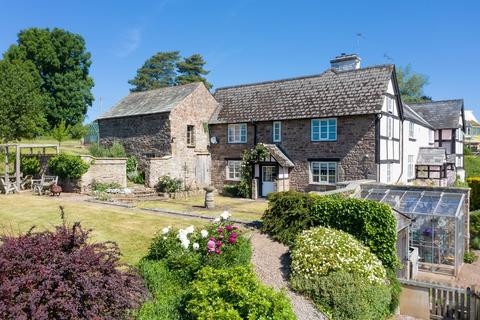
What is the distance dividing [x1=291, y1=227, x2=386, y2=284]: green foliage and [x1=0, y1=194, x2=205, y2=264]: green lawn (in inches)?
178

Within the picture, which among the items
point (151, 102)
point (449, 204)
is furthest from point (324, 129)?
point (151, 102)

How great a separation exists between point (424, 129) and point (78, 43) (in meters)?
43.0

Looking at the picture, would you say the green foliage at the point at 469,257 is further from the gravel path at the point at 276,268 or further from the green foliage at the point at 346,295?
the gravel path at the point at 276,268

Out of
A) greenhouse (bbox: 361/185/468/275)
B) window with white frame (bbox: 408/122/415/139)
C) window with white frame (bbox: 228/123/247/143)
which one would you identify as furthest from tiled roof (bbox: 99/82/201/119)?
greenhouse (bbox: 361/185/468/275)

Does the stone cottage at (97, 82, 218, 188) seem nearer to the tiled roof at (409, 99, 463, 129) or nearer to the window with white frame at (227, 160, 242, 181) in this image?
the window with white frame at (227, 160, 242, 181)

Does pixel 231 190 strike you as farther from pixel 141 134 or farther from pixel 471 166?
pixel 471 166

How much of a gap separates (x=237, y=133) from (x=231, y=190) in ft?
14.3

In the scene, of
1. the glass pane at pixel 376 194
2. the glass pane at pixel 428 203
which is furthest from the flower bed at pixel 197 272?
the glass pane at pixel 428 203

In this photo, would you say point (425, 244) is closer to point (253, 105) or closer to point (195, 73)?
point (253, 105)

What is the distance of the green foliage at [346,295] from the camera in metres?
8.18

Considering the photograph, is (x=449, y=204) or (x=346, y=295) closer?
(x=346, y=295)

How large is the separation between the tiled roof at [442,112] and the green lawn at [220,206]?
78.3 feet

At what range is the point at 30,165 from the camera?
80.9 feet

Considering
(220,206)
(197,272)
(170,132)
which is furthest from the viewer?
(170,132)
